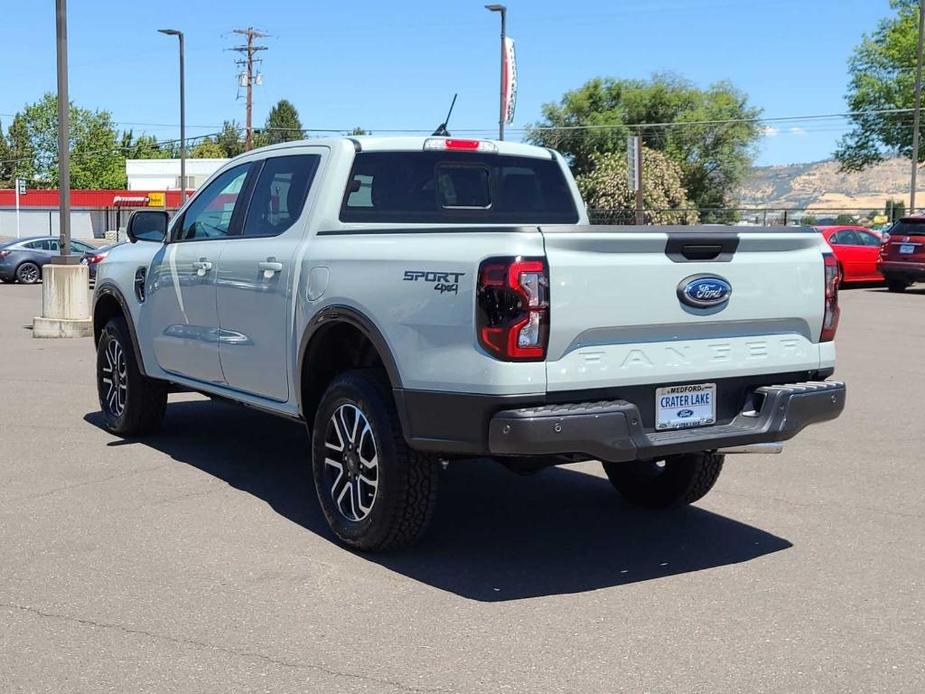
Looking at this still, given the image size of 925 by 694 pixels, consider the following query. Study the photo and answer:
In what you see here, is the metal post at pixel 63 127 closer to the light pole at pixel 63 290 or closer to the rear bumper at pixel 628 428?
the light pole at pixel 63 290

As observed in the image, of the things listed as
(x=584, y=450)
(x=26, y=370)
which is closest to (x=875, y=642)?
(x=584, y=450)

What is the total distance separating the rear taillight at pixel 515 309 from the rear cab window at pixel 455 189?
170cm

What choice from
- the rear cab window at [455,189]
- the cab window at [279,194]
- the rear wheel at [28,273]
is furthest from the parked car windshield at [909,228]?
the rear wheel at [28,273]

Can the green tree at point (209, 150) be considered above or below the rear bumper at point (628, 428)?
above

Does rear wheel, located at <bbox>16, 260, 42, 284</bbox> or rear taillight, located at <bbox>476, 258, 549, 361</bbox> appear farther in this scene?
rear wheel, located at <bbox>16, 260, 42, 284</bbox>

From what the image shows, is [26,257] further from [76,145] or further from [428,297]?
[76,145]

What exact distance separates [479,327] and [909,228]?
73.9 ft

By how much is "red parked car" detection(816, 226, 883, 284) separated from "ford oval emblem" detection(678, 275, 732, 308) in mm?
22479

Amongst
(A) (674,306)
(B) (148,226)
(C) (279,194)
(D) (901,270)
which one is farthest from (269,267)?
(D) (901,270)

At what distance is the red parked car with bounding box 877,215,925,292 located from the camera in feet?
79.6

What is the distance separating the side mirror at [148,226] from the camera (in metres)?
7.71

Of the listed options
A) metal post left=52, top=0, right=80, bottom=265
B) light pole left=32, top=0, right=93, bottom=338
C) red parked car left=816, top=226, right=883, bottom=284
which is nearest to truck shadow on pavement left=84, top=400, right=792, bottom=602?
light pole left=32, top=0, right=93, bottom=338

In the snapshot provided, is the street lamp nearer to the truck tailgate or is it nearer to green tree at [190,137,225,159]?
the truck tailgate

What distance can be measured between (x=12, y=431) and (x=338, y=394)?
408cm
